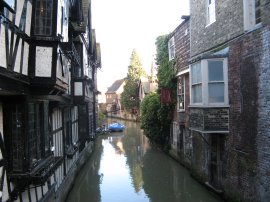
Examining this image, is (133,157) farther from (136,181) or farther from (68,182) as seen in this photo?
(68,182)

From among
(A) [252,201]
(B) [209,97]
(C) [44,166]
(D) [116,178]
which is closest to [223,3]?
(B) [209,97]

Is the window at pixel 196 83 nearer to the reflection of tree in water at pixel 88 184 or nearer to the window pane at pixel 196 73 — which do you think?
the window pane at pixel 196 73

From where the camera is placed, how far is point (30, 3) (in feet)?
28.4

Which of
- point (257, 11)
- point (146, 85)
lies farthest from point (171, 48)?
point (146, 85)

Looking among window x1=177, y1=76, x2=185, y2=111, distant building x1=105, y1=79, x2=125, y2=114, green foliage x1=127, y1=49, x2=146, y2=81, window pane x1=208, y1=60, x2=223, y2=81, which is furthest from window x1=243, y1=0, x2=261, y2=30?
distant building x1=105, y1=79, x2=125, y2=114

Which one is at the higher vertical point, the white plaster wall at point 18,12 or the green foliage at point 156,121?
the white plaster wall at point 18,12

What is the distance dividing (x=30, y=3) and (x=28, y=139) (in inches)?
126

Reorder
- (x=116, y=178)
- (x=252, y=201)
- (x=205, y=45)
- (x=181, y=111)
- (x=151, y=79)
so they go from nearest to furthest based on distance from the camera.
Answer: (x=252, y=201) < (x=205, y=45) < (x=116, y=178) < (x=181, y=111) < (x=151, y=79)

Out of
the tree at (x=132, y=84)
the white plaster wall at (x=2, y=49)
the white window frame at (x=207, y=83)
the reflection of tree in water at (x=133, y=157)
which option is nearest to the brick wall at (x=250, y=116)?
the white window frame at (x=207, y=83)

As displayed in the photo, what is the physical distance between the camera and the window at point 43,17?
8805 mm

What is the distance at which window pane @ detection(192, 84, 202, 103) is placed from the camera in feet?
46.4

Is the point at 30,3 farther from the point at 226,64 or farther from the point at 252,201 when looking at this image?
the point at 252,201

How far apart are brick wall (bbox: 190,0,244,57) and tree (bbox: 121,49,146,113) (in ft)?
154

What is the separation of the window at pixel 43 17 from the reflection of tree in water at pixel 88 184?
319 inches
